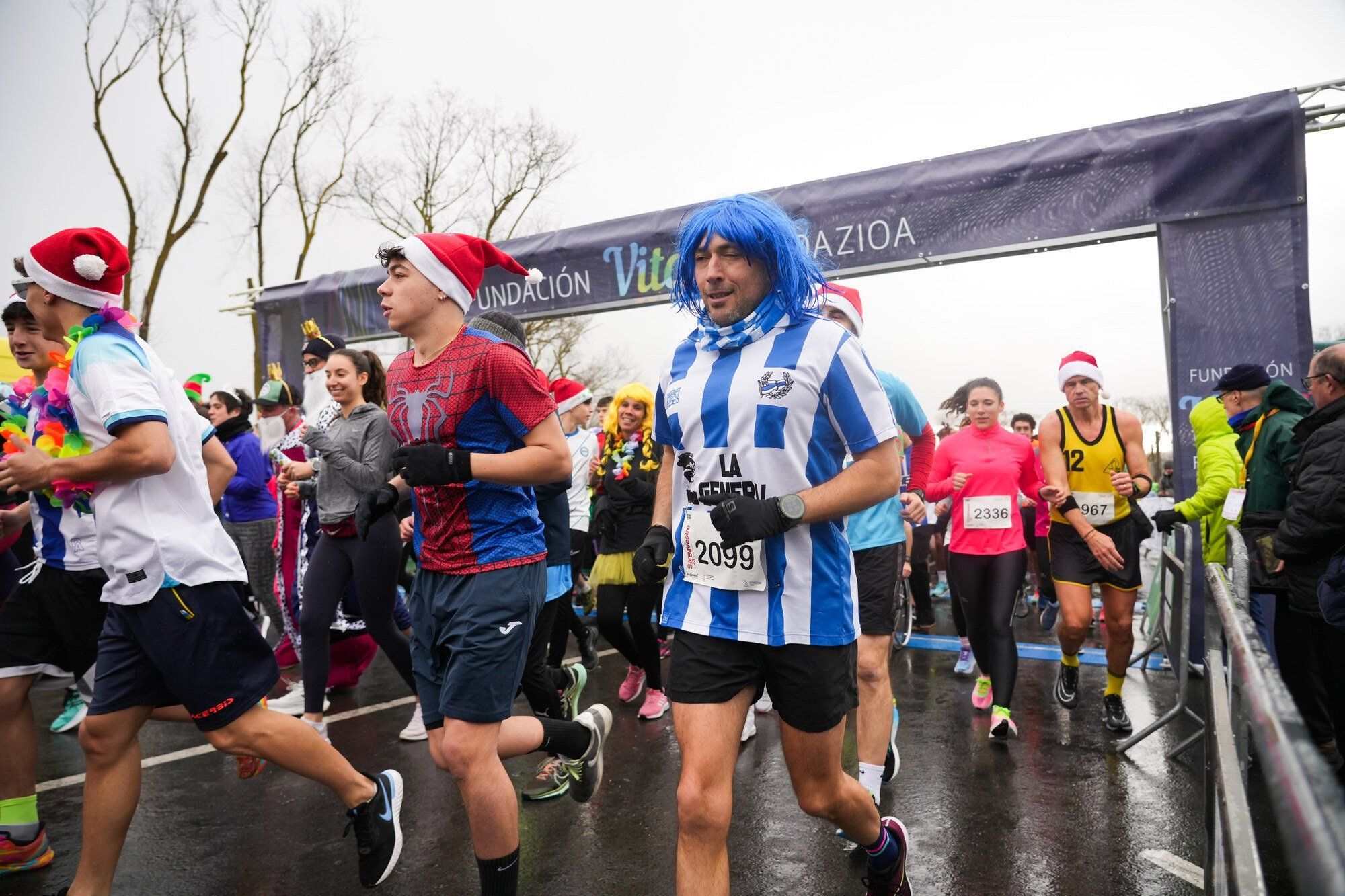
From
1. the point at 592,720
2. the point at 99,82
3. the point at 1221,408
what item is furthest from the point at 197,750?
the point at 99,82

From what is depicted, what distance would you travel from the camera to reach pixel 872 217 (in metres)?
7.12

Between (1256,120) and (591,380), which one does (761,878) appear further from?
(591,380)

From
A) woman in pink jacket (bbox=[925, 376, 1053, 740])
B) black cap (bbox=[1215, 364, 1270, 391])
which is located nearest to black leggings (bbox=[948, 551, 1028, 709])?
woman in pink jacket (bbox=[925, 376, 1053, 740])

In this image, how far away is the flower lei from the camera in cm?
283

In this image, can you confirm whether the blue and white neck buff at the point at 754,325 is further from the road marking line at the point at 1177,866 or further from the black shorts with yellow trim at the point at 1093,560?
the black shorts with yellow trim at the point at 1093,560

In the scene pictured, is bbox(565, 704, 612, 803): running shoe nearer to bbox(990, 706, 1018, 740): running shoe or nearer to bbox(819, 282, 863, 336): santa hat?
bbox(819, 282, 863, 336): santa hat

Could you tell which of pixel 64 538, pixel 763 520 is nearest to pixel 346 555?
pixel 64 538

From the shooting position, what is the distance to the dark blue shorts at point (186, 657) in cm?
270

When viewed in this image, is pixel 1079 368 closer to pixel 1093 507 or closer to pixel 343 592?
pixel 1093 507

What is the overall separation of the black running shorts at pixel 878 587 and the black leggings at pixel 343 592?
2307 mm

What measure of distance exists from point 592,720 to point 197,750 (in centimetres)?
279

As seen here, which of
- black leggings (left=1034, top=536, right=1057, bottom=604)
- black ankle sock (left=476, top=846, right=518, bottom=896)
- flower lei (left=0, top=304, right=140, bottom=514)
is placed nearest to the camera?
black ankle sock (left=476, top=846, right=518, bottom=896)

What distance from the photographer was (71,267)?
2879 mm

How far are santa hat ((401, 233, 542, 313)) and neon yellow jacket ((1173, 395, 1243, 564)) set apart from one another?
4383 millimetres
